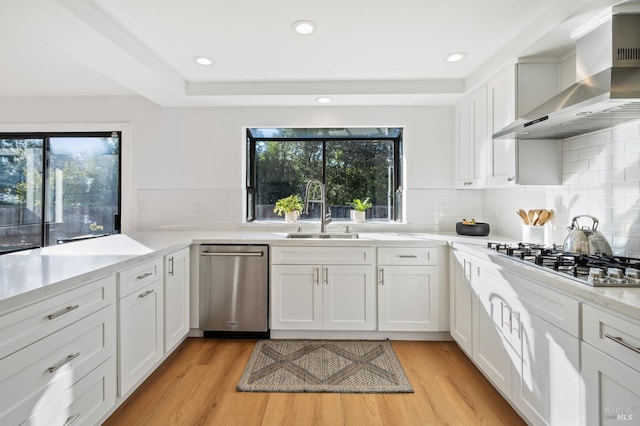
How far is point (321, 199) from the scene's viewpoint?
321 cm

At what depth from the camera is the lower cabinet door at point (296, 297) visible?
2625 millimetres

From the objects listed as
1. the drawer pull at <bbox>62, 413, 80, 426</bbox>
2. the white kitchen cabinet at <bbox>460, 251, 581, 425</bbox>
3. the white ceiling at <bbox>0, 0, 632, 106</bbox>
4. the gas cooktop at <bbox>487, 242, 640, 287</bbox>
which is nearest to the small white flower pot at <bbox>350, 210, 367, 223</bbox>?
the white ceiling at <bbox>0, 0, 632, 106</bbox>

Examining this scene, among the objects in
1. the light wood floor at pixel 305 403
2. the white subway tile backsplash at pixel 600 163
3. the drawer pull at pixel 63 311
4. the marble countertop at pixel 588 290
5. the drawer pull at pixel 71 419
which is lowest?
the light wood floor at pixel 305 403

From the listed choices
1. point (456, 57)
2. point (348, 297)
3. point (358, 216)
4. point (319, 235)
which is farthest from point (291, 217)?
point (456, 57)

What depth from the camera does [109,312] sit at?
5.21 ft

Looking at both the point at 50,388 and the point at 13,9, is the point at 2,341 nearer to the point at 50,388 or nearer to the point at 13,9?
the point at 50,388

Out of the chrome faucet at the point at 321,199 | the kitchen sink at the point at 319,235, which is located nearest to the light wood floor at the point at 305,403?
the kitchen sink at the point at 319,235

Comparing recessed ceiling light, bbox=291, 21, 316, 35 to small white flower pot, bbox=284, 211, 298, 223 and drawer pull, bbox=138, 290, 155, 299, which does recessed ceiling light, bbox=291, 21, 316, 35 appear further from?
drawer pull, bbox=138, 290, 155, 299

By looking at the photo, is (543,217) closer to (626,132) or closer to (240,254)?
(626,132)

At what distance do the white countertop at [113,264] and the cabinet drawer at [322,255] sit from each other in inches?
2.2

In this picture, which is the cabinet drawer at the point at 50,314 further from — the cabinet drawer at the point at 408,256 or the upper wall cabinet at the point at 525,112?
the upper wall cabinet at the point at 525,112

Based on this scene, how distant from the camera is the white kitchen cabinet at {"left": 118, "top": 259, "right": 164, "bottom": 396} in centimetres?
170

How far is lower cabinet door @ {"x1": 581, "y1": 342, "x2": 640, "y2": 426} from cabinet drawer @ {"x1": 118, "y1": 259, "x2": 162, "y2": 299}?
220 cm

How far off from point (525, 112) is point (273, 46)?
1828mm
